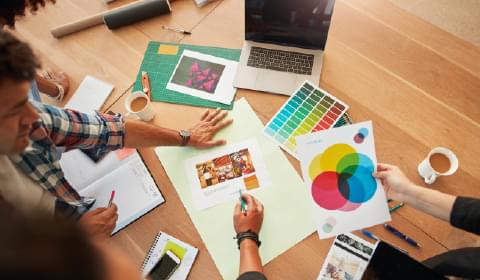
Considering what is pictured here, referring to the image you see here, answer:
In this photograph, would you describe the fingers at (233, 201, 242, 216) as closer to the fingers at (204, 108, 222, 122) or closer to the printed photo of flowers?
the fingers at (204, 108, 222, 122)

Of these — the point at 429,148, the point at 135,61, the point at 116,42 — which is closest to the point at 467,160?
the point at 429,148

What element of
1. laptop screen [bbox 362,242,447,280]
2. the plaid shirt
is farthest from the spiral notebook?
laptop screen [bbox 362,242,447,280]

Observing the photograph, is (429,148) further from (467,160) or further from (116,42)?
(116,42)

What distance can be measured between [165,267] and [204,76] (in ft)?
2.04

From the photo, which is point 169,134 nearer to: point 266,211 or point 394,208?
point 266,211

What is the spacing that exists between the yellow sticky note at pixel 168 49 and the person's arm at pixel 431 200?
790mm

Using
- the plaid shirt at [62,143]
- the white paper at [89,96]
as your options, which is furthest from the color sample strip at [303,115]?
the white paper at [89,96]

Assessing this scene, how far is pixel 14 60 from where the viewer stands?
0.68 m

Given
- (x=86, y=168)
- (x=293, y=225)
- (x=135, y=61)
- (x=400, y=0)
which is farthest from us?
(x=400, y=0)

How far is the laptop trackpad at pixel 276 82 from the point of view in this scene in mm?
1136

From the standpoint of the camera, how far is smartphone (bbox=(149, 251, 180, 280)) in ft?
3.07

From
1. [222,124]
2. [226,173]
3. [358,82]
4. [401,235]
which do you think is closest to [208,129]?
[222,124]

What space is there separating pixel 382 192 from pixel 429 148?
0.22 m

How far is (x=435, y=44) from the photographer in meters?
1.17
